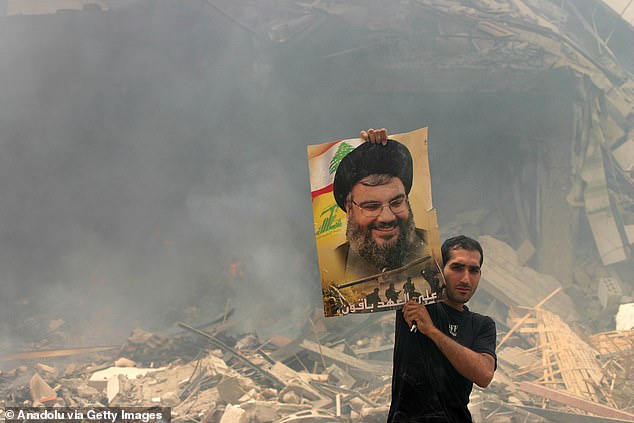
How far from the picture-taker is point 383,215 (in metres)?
1.74

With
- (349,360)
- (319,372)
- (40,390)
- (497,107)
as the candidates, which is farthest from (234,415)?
(497,107)

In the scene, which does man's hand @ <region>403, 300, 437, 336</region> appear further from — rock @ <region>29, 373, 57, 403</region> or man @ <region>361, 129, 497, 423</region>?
rock @ <region>29, 373, 57, 403</region>

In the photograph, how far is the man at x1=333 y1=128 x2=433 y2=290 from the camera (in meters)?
1.72

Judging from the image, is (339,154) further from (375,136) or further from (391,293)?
(391,293)

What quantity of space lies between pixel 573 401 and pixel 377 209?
3.59 meters

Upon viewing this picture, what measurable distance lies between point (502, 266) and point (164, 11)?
411cm

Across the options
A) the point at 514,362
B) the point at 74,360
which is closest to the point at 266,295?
the point at 74,360

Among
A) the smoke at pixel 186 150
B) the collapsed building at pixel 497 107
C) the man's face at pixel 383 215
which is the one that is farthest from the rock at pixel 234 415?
the man's face at pixel 383 215

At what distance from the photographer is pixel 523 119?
5746 millimetres

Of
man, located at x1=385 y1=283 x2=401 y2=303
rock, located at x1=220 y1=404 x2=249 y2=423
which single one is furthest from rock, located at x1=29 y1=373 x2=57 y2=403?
man, located at x1=385 y1=283 x2=401 y2=303

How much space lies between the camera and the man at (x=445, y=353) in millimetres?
1483

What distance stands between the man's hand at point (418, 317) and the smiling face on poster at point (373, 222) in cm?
7

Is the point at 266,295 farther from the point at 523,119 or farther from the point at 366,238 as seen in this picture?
the point at 366,238

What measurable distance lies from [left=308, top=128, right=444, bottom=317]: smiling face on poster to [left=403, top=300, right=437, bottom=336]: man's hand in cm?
7
